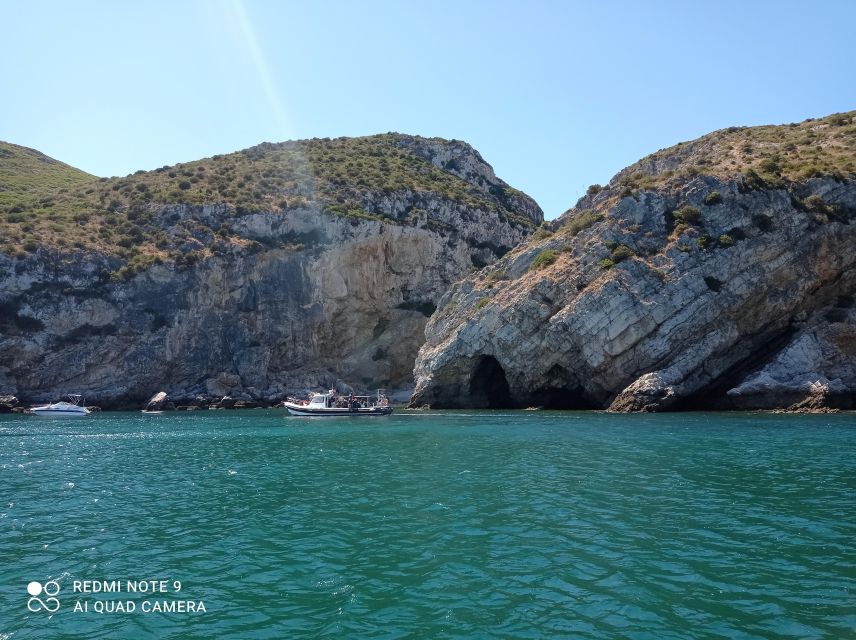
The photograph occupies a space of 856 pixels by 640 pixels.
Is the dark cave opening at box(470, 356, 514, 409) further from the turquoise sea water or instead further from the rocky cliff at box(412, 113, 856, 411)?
the turquoise sea water

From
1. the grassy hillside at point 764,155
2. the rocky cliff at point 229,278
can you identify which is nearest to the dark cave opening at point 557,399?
the grassy hillside at point 764,155

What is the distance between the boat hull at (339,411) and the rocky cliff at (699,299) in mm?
8719

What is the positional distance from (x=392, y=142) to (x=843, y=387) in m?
91.5

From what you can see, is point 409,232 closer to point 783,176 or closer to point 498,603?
point 783,176

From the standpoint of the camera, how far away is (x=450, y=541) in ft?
42.3

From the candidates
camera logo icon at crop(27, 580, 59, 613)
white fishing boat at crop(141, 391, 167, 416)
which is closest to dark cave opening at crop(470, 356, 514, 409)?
white fishing boat at crop(141, 391, 167, 416)

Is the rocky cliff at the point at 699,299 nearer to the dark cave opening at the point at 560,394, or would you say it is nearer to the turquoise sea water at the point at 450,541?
the dark cave opening at the point at 560,394

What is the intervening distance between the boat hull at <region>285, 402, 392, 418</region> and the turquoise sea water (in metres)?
28.3

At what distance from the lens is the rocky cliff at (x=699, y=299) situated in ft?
147

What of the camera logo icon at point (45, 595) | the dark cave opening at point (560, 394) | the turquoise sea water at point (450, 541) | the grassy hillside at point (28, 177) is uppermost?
the grassy hillside at point (28, 177)

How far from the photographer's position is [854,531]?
505 inches

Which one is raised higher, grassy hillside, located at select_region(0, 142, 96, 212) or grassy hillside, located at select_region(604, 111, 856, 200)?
grassy hillside, located at select_region(0, 142, 96, 212)

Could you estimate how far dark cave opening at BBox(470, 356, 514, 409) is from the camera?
6044 cm

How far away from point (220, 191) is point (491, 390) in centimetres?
5088
